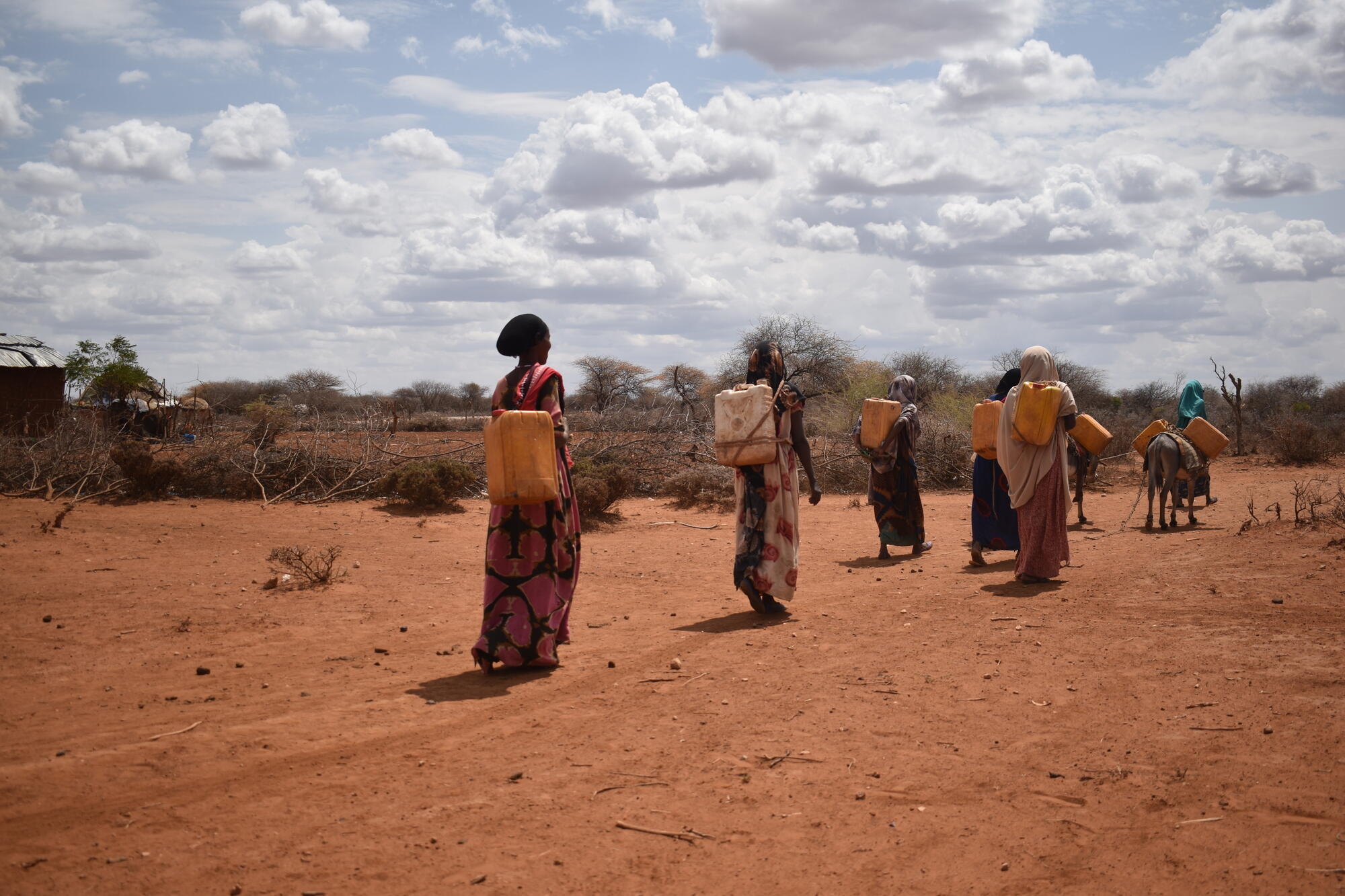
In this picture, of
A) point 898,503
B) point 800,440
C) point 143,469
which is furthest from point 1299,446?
point 143,469

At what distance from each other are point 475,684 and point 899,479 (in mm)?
5764

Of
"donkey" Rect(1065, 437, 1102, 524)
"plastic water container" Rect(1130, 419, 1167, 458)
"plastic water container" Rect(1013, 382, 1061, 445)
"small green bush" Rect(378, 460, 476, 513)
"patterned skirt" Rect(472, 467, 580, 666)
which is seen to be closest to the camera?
"patterned skirt" Rect(472, 467, 580, 666)

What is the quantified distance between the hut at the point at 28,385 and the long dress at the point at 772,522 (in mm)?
15671

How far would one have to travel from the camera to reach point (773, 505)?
7.33 meters

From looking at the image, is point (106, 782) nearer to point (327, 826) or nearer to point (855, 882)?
point (327, 826)

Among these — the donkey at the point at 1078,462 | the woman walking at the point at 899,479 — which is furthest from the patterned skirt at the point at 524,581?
the donkey at the point at 1078,462

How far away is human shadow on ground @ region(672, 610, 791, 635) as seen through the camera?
7.22 m

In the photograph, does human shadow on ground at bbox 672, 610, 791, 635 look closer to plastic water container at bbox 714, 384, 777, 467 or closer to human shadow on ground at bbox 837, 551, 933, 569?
plastic water container at bbox 714, 384, 777, 467

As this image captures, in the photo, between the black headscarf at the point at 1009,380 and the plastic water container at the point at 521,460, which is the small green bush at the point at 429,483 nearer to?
the black headscarf at the point at 1009,380

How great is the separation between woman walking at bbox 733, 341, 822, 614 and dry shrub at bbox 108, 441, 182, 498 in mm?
10155

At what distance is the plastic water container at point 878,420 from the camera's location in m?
10.1

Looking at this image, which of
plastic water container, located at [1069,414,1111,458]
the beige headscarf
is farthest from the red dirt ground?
plastic water container, located at [1069,414,1111,458]

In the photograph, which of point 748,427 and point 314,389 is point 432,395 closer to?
point 314,389

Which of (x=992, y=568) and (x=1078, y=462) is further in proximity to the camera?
(x=1078, y=462)
